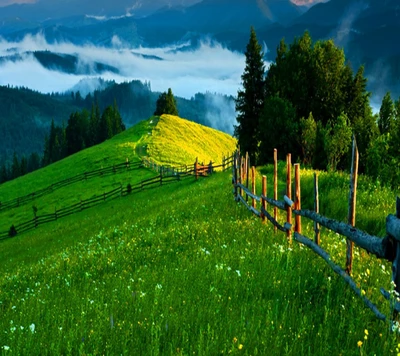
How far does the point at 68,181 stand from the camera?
7019 cm

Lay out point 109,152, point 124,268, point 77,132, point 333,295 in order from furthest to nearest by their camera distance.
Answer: point 77,132
point 109,152
point 124,268
point 333,295

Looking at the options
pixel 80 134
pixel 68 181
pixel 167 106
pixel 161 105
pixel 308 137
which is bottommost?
pixel 80 134

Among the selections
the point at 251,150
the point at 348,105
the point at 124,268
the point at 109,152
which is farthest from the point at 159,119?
the point at 124,268

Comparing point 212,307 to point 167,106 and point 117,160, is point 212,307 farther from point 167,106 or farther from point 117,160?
point 167,106

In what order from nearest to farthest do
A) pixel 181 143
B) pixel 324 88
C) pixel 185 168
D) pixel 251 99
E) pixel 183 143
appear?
pixel 324 88, pixel 251 99, pixel 185 168, pixel 181 143, pixel 183 143

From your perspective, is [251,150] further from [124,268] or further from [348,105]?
[124,268]

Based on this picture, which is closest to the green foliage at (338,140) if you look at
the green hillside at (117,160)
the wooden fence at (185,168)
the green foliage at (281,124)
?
the green foliage at (281,124)

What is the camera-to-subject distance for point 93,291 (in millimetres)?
7211

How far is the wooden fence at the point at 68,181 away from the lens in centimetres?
6801

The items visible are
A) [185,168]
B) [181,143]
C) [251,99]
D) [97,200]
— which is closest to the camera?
[97,200]

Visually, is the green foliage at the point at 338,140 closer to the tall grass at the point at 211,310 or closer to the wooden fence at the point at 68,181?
the tall grass at the point at 211,310

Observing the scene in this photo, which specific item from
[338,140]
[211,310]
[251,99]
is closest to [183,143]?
[251,99]

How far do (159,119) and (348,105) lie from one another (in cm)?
6010

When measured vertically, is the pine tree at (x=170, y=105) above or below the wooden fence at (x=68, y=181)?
above
